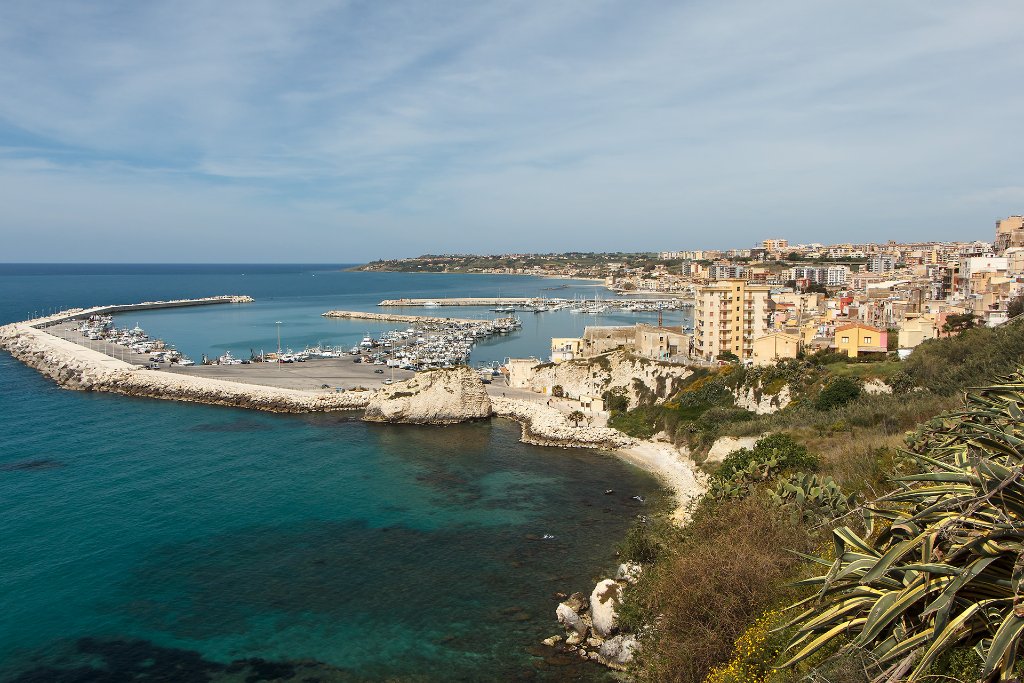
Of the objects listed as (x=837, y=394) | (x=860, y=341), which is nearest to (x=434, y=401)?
(x=837, y=394)

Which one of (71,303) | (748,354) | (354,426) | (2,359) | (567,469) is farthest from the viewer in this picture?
(71,303)

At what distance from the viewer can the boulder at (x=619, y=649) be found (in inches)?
507

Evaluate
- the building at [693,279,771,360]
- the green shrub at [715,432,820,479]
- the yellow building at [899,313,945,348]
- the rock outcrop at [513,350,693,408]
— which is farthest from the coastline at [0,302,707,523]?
the yellow building at [899,313,945,348]

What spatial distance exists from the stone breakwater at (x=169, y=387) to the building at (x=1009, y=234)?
215ft

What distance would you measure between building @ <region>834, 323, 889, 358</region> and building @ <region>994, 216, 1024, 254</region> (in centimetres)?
3966

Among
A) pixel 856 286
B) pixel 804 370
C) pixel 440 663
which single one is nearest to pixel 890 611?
pixel 440 663

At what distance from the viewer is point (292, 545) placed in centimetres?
1923

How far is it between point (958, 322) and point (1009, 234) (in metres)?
50.4

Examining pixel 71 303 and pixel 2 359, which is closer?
pixel 2 359

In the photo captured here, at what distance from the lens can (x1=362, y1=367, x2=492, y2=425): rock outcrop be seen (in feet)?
115

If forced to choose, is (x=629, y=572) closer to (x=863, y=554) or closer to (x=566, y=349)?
(x=863, y=554)

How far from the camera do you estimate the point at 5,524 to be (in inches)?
813

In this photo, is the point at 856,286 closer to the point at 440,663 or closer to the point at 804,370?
the point at 804,370

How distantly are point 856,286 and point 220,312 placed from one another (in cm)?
9300
